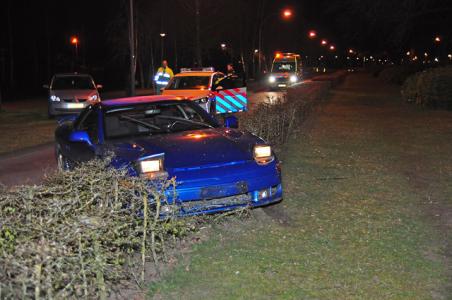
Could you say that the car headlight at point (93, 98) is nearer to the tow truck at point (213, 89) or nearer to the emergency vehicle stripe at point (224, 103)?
the tow truck at point (213, 89)

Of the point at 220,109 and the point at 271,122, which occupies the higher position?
the point at 271,122

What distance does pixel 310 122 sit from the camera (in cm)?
1755

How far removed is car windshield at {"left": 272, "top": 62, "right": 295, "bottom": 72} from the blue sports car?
114 feet

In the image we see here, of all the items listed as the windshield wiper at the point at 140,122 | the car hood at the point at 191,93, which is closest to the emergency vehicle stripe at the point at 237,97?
the car hood at the point at 191,93

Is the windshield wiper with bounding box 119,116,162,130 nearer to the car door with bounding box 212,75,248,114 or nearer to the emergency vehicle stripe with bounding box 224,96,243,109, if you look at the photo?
the car door with bounding box 212,75,248,114

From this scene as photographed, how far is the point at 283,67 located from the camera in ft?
138

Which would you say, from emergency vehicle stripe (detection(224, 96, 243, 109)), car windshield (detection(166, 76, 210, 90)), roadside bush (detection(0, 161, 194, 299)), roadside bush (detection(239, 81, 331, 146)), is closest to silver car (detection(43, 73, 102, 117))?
car windshield (detection(166, 76, 210, 90))

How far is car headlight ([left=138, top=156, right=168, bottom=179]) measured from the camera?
5451 mm

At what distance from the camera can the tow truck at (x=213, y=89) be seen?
1677cm

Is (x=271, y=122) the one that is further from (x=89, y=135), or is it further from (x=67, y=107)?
(x=67, y=107)

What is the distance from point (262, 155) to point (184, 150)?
0.85 metres

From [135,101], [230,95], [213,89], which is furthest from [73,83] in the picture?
[135,101]

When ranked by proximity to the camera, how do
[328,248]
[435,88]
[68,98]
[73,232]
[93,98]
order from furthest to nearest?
[435,88]
[93,98]
[68,98]
[328,248]
[73,232]

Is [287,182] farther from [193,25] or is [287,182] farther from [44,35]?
[44,35]
